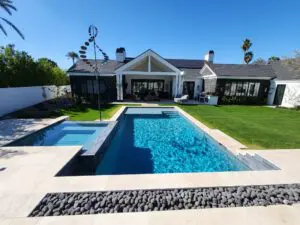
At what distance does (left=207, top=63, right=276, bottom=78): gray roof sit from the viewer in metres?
18.7

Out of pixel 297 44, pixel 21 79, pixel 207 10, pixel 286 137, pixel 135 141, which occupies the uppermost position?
pixel 207 10

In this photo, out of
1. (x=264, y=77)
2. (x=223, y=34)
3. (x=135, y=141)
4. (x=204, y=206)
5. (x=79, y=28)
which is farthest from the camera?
(x=223, y=34)

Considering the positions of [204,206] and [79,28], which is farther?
[79,28]

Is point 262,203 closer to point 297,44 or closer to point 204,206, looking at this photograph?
point 204,206

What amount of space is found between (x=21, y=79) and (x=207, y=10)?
18.8 metres

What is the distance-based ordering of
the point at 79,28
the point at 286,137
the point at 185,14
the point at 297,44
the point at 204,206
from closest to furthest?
the point at 204,206 < the point at 286,137 < the point at 79,28 < the point at 185,14 < the point at 297,44

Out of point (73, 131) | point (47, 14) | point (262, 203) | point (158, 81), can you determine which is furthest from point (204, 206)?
point (158, 81)

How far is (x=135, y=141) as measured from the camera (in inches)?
319

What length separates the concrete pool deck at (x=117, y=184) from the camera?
2.65m

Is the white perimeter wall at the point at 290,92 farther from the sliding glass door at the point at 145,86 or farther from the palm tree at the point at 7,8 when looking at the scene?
the palm tree at the point at 7,8

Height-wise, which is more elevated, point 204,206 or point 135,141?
point 204,206

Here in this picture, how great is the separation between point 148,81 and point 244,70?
1287cm

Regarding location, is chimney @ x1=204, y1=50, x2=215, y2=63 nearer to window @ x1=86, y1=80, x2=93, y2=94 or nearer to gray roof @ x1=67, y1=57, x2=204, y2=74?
gray roof @ x1=67, y1=57, x2=204, y2=74

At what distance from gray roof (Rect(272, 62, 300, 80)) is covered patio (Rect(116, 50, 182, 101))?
1230 cm
